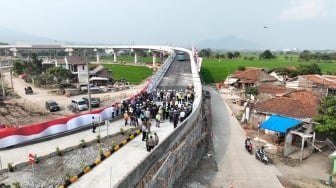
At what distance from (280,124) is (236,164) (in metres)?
6.15

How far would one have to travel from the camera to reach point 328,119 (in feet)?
80.0

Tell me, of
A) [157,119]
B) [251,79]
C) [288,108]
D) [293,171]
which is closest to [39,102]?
[157,119]

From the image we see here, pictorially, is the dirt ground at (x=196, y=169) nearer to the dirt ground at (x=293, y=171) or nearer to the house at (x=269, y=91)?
the dirt ground at (x=293, y=171)

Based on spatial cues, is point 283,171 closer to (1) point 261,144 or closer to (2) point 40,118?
(1) point 261,144

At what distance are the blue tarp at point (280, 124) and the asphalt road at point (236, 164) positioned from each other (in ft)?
9.49

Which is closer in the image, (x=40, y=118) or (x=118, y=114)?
(x=118, y=114)

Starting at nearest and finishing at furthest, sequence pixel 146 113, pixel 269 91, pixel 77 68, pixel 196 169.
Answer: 1. pixel 146 113
2. pixel 196 169
3. pixel 269 91
4. pixel 77 68

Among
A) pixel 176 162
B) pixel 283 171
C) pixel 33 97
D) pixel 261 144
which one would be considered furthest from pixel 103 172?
pixel 33 97

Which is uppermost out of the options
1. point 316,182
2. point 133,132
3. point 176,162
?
point 133,132

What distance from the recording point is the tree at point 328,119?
23906 millimetres

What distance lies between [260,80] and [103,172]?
44.8m

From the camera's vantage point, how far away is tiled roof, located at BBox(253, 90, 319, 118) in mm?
29516

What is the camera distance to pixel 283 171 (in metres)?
22.7

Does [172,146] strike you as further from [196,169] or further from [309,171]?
[309,171]
